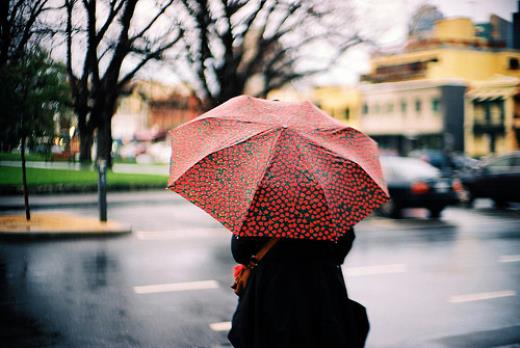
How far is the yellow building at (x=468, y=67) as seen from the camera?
54500mm

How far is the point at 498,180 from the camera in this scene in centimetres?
1736

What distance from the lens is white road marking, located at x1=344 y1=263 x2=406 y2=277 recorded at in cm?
827

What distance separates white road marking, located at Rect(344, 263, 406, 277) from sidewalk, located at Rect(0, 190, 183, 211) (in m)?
9.89

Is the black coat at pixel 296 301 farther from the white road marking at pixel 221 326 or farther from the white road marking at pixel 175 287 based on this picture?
the white road marking at pixel 175 287

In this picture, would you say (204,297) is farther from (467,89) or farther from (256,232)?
(467,89)

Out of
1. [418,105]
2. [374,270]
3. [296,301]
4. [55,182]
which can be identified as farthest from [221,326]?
[418,105]

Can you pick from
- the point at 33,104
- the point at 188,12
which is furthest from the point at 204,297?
the point at 188,12

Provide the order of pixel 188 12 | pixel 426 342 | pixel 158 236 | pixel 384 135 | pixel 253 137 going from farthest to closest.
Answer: pixel 384 135 < pixel 188 12 < pixel 158 236 < pixel 426 342 < pixel 253 137

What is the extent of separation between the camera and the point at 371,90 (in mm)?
62312

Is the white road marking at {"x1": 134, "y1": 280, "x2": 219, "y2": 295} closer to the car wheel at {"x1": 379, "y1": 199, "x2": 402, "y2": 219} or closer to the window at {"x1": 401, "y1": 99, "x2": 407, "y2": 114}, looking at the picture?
the car wheel at {"x1": 379, "y1": 199, "x2": 402, "y2": 219}

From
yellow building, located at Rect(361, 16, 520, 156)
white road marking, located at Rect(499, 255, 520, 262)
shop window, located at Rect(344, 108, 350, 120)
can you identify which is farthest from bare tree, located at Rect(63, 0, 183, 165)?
shop window, located at Rect(344, 108, 350, 120)

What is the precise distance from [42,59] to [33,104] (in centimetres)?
102

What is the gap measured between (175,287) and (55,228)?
4669 millimetres

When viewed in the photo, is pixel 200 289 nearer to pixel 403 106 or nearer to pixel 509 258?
pixel 509 258
